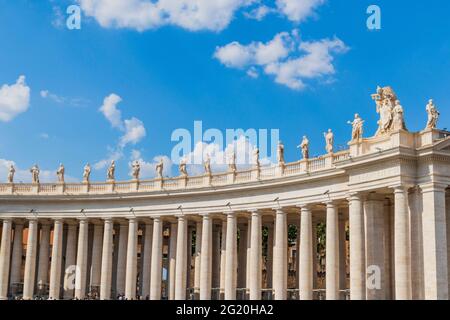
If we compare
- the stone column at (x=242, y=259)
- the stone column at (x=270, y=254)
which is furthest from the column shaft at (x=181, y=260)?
the stone column at (x=270, y=254)

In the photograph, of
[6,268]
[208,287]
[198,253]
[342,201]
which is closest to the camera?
[342,201]

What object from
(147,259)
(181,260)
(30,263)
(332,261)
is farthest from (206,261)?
(30,263)

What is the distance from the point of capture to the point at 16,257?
417 ft

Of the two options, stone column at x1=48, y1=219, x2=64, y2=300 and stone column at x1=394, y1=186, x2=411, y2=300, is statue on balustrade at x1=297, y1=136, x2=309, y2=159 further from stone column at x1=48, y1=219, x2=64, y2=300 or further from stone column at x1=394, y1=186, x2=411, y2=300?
stone column at x1=48, y1=219, x2=64, y2=300

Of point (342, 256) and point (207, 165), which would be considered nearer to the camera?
point (342, 256)

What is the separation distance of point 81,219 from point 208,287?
2725 centimetres

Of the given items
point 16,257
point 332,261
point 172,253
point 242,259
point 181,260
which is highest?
point 172,253

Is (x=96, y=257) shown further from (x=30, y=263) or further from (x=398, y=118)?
(x=398, y=118)

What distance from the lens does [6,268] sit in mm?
124938

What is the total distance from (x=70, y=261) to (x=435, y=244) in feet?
230

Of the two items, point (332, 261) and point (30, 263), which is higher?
point (30, 263)
